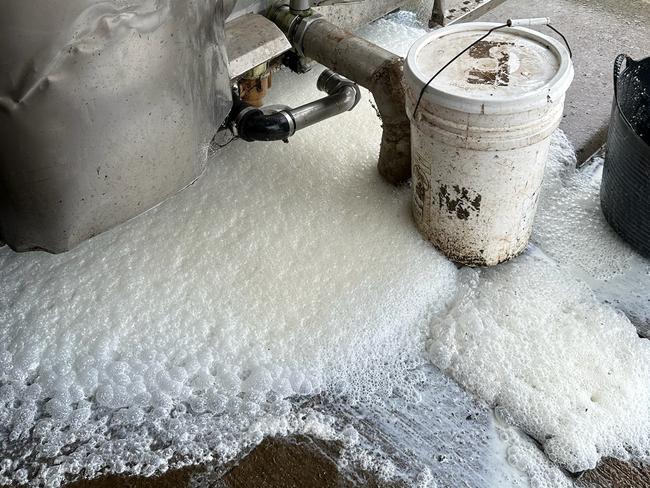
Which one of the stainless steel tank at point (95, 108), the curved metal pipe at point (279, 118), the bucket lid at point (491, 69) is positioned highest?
the stainless steel tank at point (95, 108)

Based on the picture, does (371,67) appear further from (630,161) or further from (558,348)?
(558,348)

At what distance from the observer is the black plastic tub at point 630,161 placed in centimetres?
193

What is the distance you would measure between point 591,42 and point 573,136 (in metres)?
0.78

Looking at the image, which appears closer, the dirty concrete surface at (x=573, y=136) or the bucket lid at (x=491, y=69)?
the dirty concrete surface at (x=573, y=136)

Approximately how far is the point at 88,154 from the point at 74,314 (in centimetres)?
A: 78

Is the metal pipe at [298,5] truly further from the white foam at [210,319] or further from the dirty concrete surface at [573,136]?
the dirty concrete surface at [573,136]

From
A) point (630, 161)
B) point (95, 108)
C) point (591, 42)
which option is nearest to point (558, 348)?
point (630, 161)

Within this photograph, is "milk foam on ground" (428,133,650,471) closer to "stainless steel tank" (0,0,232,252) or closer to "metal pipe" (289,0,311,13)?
"stainless steel tank" (0,0,232,252)

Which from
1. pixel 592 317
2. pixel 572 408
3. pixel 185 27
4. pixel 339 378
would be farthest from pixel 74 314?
pixel 592 317

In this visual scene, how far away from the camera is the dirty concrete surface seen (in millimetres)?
1559

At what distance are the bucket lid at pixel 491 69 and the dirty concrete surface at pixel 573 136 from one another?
75 centimetres

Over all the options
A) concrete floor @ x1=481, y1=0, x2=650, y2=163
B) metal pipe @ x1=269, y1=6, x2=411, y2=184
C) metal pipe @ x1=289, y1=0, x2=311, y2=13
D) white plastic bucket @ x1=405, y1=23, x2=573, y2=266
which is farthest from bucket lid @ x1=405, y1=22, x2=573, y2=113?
concrete floor @ x1=481, y1=0, x2=650, y2=163

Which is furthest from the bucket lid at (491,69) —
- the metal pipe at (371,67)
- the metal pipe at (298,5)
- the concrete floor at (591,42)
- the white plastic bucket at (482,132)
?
the concrete floor at (591,42)

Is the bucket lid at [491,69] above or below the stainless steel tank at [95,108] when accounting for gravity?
below
